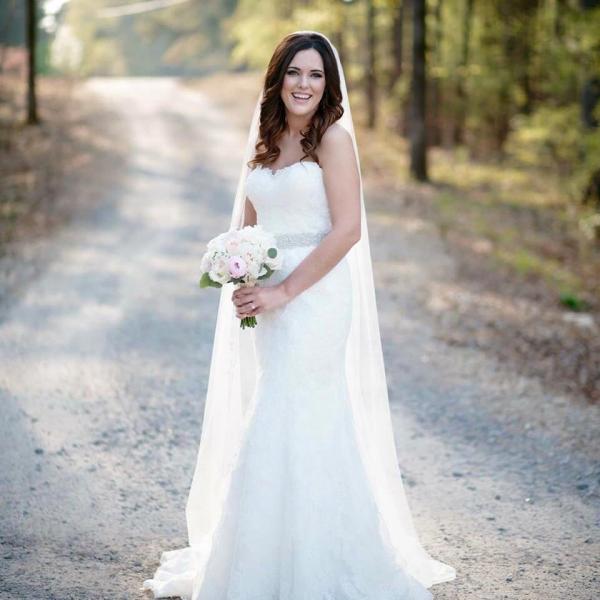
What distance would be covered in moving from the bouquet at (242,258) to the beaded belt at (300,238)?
0.58ft

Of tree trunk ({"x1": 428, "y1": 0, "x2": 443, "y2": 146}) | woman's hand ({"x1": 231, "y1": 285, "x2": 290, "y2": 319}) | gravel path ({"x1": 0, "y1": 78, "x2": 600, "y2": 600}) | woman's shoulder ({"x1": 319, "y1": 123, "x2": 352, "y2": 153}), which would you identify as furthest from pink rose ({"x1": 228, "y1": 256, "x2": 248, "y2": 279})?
tree trunk ({"x1": 428, "y1": 0, "x2": 443, "y2": 146})

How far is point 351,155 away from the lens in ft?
11.0

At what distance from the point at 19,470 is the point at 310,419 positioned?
8.42 ft

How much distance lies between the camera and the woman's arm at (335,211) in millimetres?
3332

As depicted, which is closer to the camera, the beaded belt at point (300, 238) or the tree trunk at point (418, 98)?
the beaded belt at point (300, 238)

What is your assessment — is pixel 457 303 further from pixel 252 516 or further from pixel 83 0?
pixel 83 0

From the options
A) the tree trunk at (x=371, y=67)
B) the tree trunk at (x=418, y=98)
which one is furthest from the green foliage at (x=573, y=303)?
the tree trunk at (x=371, y=67)

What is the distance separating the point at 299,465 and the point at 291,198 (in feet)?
3.93

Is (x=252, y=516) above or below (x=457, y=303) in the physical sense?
above

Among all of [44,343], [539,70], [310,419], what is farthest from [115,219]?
[539,70]

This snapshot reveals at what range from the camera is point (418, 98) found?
1719 centimetres

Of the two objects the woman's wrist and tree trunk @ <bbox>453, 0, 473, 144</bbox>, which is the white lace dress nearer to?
the woman's wrist

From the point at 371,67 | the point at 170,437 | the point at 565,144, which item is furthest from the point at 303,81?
the point at 371,67

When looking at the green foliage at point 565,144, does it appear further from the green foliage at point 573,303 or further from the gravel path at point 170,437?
the gravel path at point 170,437
